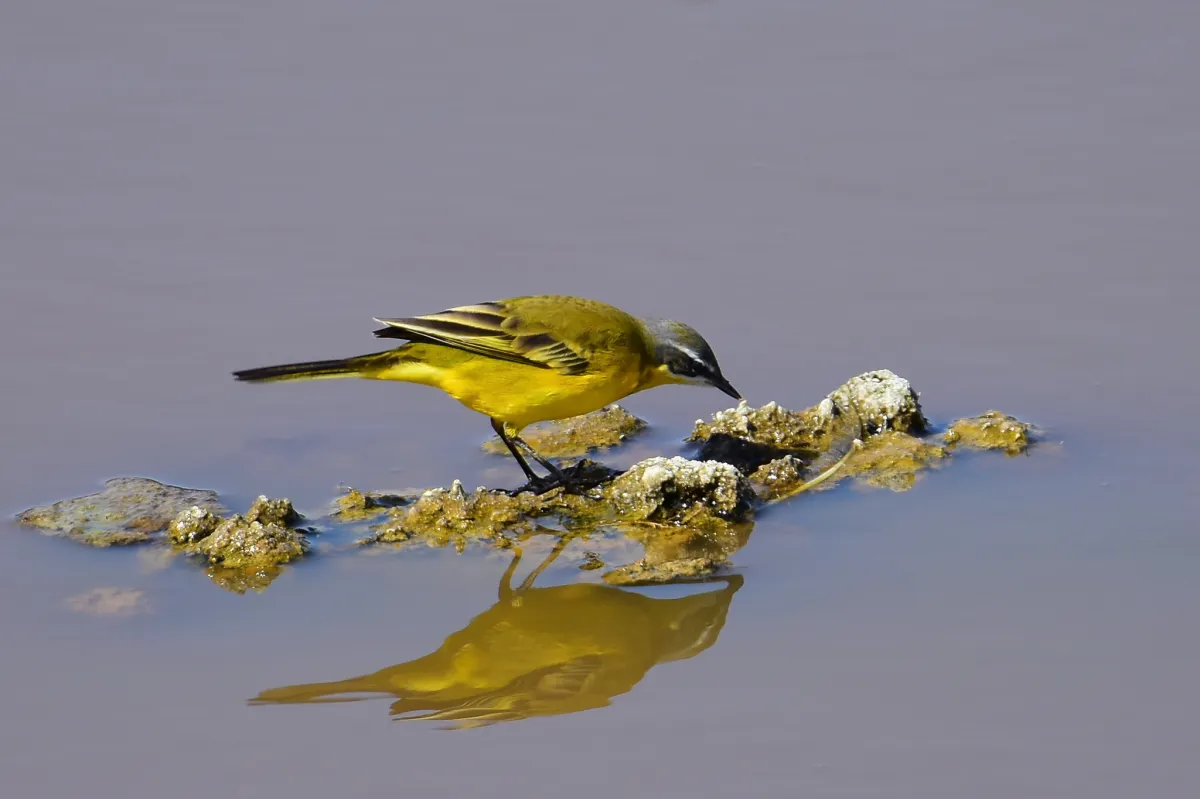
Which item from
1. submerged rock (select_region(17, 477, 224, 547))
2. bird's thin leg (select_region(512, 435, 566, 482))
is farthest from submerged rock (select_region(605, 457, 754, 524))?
submerged rock (select_region(17, 477, 224, 547))

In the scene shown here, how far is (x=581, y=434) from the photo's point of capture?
8812 mm

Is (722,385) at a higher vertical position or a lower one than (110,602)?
higher

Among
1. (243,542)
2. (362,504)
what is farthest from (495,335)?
(243,542)

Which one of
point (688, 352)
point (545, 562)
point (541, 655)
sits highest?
point (688, 352)

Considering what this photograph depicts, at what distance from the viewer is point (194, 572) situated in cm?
678

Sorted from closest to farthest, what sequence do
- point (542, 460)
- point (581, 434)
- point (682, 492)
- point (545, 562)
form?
point (545, 562), point (682, 492), point (542, 460), point (581, 434)

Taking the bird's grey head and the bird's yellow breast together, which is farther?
the bird's grey head

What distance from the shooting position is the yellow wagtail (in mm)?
7977

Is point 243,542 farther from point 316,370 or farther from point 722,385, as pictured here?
point 722,385

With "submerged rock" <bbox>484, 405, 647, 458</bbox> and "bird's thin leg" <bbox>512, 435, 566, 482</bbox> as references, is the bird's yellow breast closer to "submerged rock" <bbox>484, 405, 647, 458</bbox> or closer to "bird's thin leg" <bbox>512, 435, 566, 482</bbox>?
"bird's thin leg" <bbox>512, 435, 566, 482</bbox>

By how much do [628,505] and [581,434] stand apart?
1404mm

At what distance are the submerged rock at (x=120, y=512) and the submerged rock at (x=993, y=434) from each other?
3.95m

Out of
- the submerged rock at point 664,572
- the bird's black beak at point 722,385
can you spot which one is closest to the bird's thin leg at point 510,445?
the bird's black beak at point 722,385

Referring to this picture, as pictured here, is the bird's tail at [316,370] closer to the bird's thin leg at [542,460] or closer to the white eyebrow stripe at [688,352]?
the bird's thin leg at [542,460]
